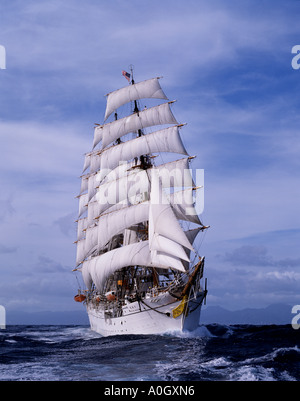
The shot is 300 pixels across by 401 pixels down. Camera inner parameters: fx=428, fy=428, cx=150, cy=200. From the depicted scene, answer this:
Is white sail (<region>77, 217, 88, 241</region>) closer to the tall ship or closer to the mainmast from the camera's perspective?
the tall ship

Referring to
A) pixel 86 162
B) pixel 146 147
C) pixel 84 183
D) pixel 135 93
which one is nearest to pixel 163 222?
pixel 146 147

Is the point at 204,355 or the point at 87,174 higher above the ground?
the point at 87,174

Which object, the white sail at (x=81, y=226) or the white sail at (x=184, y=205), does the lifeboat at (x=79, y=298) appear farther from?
the white sail at (x=184, y=205)

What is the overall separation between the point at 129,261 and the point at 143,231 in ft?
25.6

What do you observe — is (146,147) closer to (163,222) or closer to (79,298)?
(163,222)

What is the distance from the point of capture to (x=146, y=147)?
5859 cm

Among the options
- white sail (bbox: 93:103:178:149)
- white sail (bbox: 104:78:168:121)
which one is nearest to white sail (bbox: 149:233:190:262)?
white sail (bbox: 93:103:178:149)

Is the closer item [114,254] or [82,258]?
[114,254]

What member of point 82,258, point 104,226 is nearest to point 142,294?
point 104,226

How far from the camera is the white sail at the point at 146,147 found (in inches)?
2239
